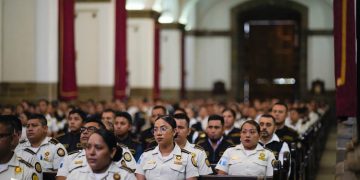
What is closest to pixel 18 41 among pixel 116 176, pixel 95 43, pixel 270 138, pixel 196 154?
pixel 95 43

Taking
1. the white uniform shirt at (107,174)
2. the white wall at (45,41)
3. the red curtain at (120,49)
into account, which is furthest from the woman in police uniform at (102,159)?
the white wall at (45,41)

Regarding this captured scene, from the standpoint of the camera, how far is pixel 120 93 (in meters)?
19.5

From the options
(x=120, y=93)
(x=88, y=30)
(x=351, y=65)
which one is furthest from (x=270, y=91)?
(x=351, y=65)

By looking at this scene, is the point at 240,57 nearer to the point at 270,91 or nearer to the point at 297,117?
the point at 270,91

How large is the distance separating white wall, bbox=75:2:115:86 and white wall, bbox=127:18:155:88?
366 cm

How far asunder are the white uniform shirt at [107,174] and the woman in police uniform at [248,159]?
286cm

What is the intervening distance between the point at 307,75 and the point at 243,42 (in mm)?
3382

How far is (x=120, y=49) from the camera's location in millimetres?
18734

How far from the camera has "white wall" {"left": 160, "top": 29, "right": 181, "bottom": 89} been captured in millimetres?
32438

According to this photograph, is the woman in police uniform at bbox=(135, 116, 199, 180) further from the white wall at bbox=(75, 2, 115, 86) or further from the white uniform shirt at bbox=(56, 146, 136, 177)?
the white wall at bbox=(75, 2, 115, 86)

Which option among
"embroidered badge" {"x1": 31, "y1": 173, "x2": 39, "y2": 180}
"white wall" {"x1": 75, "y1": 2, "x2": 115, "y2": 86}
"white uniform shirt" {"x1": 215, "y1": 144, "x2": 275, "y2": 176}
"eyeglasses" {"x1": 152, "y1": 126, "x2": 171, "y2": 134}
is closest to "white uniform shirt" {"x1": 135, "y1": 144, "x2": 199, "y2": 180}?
"eyeglasses" {"x1": 152, "y1": 126, "x2": 171, "y2": 134}

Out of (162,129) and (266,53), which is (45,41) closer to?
(162,129)

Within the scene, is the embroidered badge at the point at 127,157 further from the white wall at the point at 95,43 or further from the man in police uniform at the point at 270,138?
the white wall at the point at 95,43

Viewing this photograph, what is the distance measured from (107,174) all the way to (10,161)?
111 centimetres
